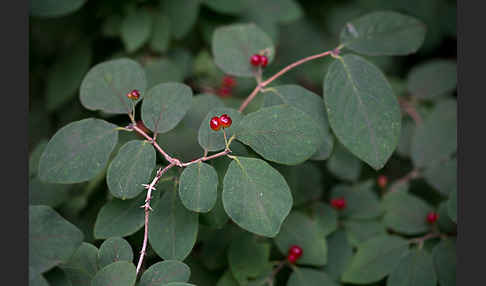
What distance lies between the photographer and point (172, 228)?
3.04ft

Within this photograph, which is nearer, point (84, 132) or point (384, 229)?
point (84, 132)

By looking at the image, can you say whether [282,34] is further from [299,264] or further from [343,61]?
[299,264]

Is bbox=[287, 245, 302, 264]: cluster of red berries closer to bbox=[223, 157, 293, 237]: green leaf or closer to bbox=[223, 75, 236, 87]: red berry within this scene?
bbox=[223, 157, 293, 237]: green leaf

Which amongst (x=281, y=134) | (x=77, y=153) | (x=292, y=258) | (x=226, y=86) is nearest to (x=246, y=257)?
(x=292, y=258)

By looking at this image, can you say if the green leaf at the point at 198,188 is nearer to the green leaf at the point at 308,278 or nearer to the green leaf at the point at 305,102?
the green leaf at the point at 305,102

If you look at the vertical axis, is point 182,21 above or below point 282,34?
above

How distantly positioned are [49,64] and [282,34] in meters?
1.01

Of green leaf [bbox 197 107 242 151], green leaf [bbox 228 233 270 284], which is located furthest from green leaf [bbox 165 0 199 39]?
green leaf [bbox 228 233 270 284]

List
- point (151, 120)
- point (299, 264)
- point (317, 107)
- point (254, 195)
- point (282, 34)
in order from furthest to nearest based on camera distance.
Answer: point (282, 34)
point (299, 264)
point (317, 107)
point (151, 120)
point (254, 195)

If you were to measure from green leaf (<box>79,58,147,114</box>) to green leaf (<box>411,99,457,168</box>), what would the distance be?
935mm

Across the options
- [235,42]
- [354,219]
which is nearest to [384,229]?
[354,219]

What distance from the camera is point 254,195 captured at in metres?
0.85

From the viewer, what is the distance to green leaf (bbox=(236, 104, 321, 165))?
901mm

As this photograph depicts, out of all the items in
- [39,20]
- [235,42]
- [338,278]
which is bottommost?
[338,278]
